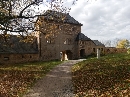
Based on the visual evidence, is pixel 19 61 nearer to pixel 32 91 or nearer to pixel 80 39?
pixel 80 39

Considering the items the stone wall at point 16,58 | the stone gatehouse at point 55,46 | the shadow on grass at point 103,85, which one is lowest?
the shadow on grass at point 103,85

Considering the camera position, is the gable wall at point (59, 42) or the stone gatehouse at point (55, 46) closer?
the stone gatehouse at point (55, 46)

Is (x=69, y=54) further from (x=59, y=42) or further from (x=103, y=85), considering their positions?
(x=103, y=85)

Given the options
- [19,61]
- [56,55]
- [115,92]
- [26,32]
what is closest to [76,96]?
[115,92]

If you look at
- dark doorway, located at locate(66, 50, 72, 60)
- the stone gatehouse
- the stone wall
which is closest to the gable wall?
the stone gatehouse

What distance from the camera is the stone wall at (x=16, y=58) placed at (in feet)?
129

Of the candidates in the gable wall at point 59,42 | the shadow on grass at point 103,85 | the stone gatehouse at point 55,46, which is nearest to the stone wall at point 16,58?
the stone gatehouse at point 55,46

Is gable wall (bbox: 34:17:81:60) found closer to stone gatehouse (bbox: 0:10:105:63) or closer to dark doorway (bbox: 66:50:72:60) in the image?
stone gatehouse (bbox: 0:10:105:63)

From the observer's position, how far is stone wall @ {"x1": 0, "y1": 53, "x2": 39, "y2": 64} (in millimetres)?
39172

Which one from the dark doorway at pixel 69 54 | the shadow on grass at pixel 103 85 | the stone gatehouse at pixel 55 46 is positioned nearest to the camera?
the shadow on grass at pixel 103 85

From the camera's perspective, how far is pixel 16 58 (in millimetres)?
40375

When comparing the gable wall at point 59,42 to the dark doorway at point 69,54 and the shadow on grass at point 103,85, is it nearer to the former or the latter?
the dark doorway at point 69,54

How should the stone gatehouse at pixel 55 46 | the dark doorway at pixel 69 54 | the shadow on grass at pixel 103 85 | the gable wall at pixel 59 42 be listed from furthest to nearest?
the dark doorway at pixel 69 54, the gable wall at pixel 59 42, the stone gatehouse at pixel 55 46, the shadow on grass at pixel 103 85

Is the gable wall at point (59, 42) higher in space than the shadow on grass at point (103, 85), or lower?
higher
